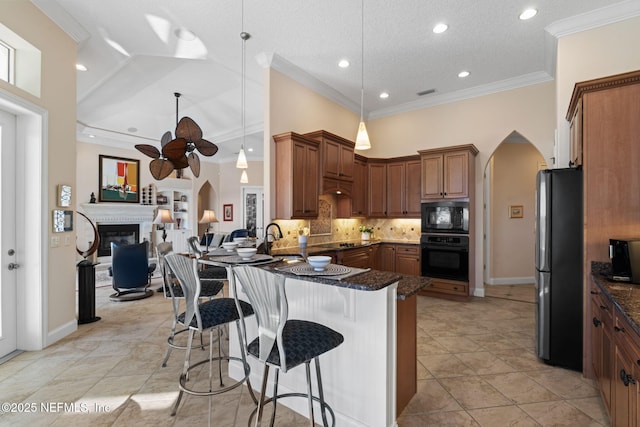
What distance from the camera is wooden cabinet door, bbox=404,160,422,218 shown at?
5.63m

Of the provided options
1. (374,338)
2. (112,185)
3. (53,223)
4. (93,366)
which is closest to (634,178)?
(374,338)

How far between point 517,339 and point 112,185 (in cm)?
887

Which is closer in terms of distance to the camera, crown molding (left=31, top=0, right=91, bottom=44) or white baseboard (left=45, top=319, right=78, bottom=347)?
crown molding (left=31, top=0, right=91, bottom=44)

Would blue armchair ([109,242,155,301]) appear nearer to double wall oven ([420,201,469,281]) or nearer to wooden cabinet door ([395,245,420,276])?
wooden cabinet door ([395,245,420,276])

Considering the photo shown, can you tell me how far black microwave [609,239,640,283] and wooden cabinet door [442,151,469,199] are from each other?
267cm

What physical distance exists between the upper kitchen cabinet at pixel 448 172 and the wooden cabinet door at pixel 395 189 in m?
0.53

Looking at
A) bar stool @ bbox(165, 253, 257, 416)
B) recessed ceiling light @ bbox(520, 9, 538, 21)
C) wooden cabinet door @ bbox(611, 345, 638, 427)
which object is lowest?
wooden cabinet door @ bbox(611, 345, 638, 427)

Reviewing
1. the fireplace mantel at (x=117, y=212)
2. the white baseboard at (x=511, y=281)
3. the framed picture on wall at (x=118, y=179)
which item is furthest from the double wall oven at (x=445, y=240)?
the framed picture on wall at (x=118, y=179)

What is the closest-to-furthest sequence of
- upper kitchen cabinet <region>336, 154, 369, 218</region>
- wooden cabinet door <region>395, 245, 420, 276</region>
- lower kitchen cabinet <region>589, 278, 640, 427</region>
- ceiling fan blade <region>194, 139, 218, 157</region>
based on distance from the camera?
1. lower kitchen cabinet <region>589, 278, 640, 427</region>
2. ceiling fan blade <region>194, 139, 218, 157</region>
3. wooden cabinet door <region>395, 245, 420, 276</region>
4. upper kitchen cabinet <region>336, 154, 369, 218</region>

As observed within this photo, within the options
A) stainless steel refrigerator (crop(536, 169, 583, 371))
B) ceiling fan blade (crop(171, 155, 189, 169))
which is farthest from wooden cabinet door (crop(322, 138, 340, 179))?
stainless steel refrigerator (crop(536, 169, 583, 371))

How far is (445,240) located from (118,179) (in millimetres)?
7872

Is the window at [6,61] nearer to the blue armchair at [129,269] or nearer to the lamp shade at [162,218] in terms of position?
the blue armchair at [129,269]

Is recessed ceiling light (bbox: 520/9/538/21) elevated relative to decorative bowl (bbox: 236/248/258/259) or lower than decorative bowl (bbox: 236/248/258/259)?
elevated

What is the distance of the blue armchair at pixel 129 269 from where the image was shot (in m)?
4.87
